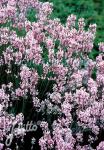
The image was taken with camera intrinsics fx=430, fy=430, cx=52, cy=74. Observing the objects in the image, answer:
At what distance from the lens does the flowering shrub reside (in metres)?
3.34

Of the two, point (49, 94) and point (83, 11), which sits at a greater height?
point (83, 11)

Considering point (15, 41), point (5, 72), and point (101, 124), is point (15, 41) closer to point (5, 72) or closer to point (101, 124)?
point (5, 72)

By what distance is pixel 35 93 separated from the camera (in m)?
3.75

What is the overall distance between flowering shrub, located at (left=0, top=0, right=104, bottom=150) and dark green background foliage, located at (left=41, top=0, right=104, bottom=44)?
236cm

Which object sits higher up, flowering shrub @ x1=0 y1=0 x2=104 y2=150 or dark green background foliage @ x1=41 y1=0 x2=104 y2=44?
dark green background foliage @ x1=41 y1=0 x2=104 y2=44

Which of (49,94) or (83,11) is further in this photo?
(83,11)

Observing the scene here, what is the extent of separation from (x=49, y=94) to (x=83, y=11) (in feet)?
11.6

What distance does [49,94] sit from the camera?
12.5ft

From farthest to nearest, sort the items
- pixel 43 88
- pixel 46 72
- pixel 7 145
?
pixel 43 88
pixel 46 72
pixel 7 145

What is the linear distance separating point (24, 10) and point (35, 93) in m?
1.31

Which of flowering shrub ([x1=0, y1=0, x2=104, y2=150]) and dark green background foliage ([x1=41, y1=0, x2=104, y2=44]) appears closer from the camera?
flowering shrub ([x1=0, y1=0, x2=104, y2=150])

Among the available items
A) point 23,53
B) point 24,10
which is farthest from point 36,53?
point 24,10

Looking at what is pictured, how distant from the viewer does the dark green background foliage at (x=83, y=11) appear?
679cm

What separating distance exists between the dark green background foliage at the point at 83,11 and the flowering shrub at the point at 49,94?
236 cm
